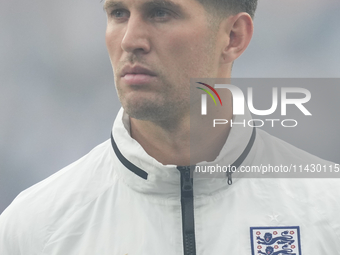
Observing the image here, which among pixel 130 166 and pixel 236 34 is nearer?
pixel 130 166

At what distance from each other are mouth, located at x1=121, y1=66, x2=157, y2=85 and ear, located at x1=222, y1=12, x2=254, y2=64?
33cm

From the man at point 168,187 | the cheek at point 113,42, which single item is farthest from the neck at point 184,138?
the cheek at point 113,42

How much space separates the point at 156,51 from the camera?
1275mm

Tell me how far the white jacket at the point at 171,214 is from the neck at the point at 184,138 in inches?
2.7

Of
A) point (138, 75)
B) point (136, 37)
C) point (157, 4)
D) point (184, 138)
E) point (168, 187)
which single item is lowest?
point (168, 187)

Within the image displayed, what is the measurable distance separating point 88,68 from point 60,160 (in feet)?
2.73

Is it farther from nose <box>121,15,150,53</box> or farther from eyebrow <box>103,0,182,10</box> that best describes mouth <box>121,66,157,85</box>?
eyebrow <box>103,0,182,10</box>

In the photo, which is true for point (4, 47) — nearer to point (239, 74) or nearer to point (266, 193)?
point (239, 74)

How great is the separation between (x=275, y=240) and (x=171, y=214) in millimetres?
315

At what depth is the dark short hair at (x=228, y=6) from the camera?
1376mm

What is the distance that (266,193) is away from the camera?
1.37 meters

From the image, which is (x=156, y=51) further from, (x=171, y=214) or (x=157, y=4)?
(x=171, y=214)

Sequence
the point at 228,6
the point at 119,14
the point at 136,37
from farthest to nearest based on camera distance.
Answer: the point at 228,6
the point at 119,14
the point at 136,37

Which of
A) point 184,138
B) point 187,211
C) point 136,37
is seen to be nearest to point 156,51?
point 136,37
